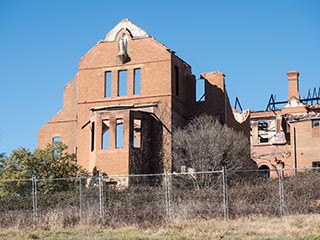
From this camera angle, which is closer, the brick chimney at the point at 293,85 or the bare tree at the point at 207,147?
the bare tree at the point at 207,147

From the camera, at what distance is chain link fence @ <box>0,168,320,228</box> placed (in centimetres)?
2208

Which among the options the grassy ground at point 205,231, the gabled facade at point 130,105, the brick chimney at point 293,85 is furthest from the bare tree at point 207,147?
the brick chimney at point 293,85

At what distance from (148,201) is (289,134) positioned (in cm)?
2827

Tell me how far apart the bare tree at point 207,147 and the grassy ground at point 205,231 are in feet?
58.8

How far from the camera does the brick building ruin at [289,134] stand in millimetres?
48812

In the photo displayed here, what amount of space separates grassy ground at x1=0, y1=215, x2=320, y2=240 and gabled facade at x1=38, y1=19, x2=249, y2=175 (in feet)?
60.9

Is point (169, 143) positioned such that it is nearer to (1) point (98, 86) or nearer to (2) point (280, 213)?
(1) point (98, 86)

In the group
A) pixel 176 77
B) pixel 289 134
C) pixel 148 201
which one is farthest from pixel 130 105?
pixel 289 134

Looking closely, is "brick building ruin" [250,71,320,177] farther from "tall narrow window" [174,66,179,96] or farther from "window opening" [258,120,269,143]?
"tall narrow window" [174,66,179,96]

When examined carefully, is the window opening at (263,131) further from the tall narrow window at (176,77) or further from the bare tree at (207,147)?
the bare tree at (207,147)

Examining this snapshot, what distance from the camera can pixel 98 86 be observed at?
43500mm

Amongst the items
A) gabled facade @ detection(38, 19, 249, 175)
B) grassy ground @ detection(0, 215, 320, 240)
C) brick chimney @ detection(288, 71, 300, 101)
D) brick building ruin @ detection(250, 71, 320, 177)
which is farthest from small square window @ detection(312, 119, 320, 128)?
grassy ground @ detection(0, 215, 320, 240)

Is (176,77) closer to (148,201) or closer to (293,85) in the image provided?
(148,201)

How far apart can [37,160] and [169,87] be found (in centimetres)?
1058
